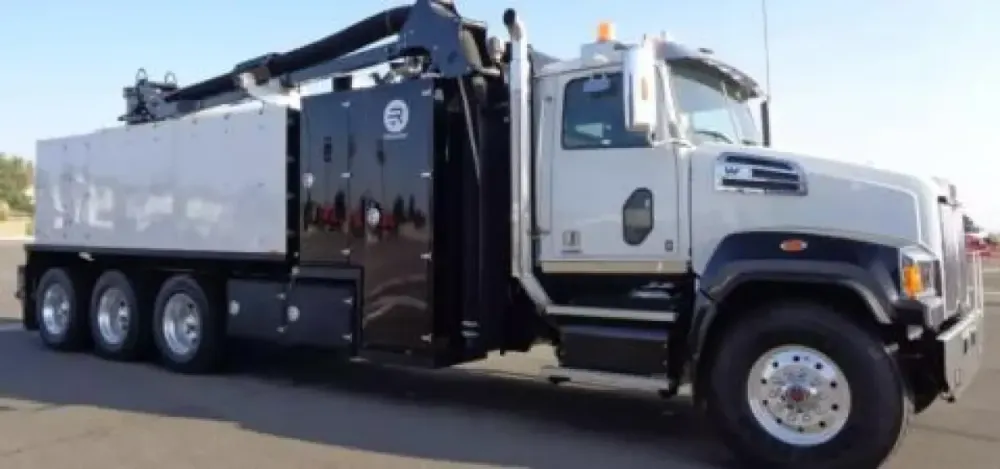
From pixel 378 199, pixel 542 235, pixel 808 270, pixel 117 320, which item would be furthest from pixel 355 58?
pixel 808 270

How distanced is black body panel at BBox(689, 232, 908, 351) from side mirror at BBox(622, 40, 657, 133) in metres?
0.98

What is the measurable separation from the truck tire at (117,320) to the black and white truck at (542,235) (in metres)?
0.04

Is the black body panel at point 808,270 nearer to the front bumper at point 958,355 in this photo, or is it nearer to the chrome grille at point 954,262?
the front bumper at point 958,355

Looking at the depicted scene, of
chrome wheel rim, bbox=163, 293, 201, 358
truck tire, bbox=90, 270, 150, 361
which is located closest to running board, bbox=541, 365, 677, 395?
chrome wheel rim, bbox=163, 293, 201, 358

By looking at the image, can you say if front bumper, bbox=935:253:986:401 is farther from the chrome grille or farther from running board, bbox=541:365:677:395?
running board, bbox=541:365:677:395

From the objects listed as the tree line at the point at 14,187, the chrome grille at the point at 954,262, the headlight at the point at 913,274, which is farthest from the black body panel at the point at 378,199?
the tree line at the point at 14,187

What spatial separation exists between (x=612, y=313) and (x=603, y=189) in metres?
0.91

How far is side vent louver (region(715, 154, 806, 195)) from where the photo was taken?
249 inches

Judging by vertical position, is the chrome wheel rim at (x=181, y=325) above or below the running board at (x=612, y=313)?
below

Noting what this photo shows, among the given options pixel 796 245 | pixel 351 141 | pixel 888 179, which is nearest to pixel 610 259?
pixel 796 245

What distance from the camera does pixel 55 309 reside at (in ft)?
40.4

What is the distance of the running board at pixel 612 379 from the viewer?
6.57m

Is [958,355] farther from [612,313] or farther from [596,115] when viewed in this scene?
[596,115]

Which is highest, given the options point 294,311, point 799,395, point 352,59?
point 352,59
